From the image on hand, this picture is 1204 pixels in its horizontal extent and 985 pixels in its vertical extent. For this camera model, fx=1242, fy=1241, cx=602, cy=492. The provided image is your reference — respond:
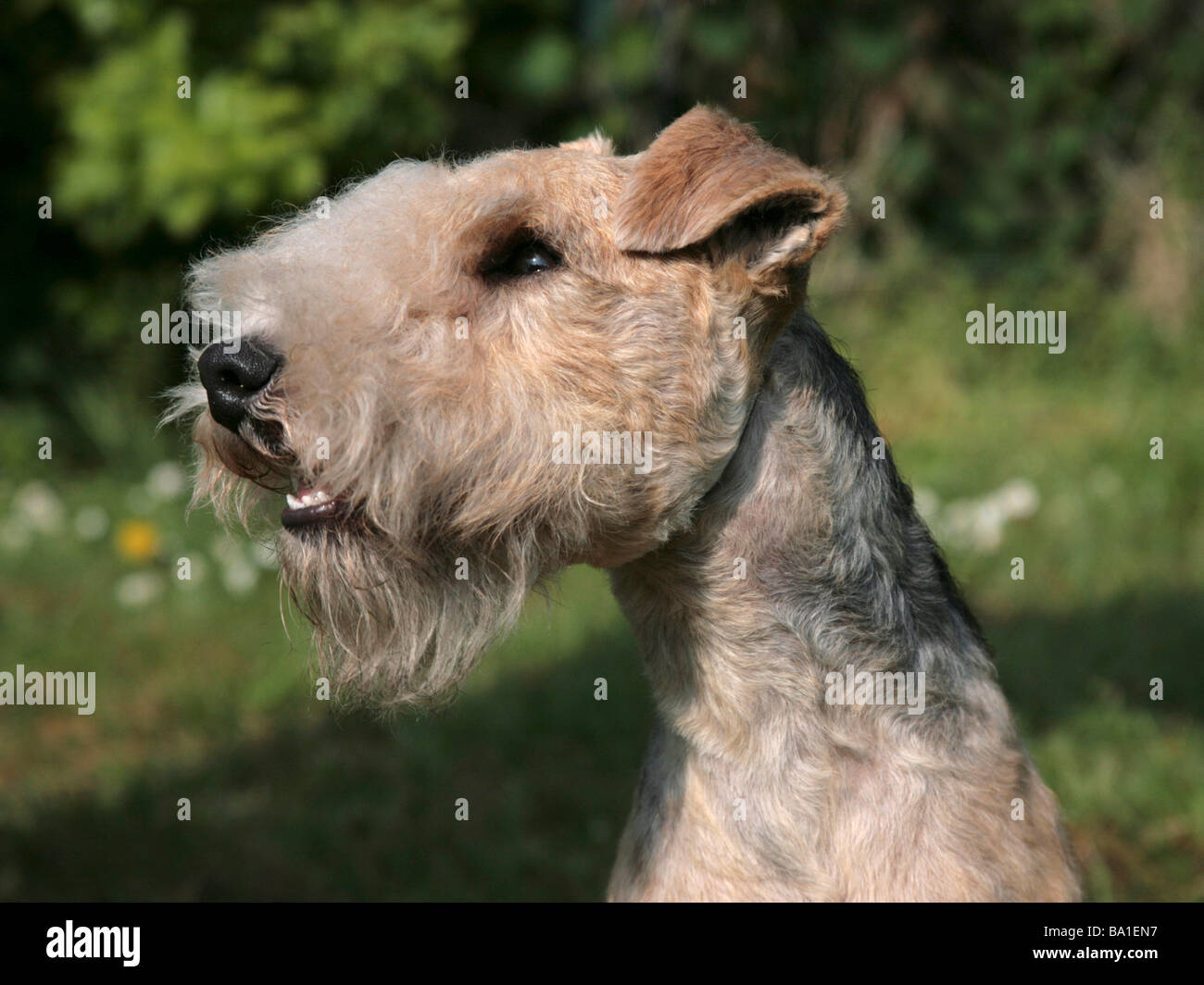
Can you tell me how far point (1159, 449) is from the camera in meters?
7.66

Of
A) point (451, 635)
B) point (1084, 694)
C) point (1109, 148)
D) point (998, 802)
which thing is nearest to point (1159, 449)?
point (1084, 694)

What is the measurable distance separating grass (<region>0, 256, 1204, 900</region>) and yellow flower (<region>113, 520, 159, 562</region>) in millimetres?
22

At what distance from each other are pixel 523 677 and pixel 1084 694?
8.80 ft

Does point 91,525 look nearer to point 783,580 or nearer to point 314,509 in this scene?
point 314,509

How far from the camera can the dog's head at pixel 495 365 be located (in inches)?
99.1

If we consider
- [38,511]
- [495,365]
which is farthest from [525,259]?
[38,511]

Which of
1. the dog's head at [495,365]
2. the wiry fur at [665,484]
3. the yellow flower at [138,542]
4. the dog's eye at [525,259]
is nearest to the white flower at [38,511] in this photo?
the yellow flower at [138,542]

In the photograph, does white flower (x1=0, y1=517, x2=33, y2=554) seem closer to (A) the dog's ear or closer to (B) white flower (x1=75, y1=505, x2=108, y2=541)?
(B) white flower (x1=75, y1=505, x2=108, y2=541)

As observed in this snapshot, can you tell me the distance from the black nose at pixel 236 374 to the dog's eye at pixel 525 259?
20.2 inches

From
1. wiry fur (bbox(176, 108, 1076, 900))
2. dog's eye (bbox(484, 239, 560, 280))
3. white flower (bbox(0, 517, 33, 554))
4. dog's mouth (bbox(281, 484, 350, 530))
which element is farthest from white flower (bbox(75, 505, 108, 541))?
dog's eye (bbox(484, 239, 560, 280))

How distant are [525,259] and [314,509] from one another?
27.6 inches

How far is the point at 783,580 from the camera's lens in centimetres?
280

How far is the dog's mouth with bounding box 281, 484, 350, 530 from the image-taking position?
8.52ft
